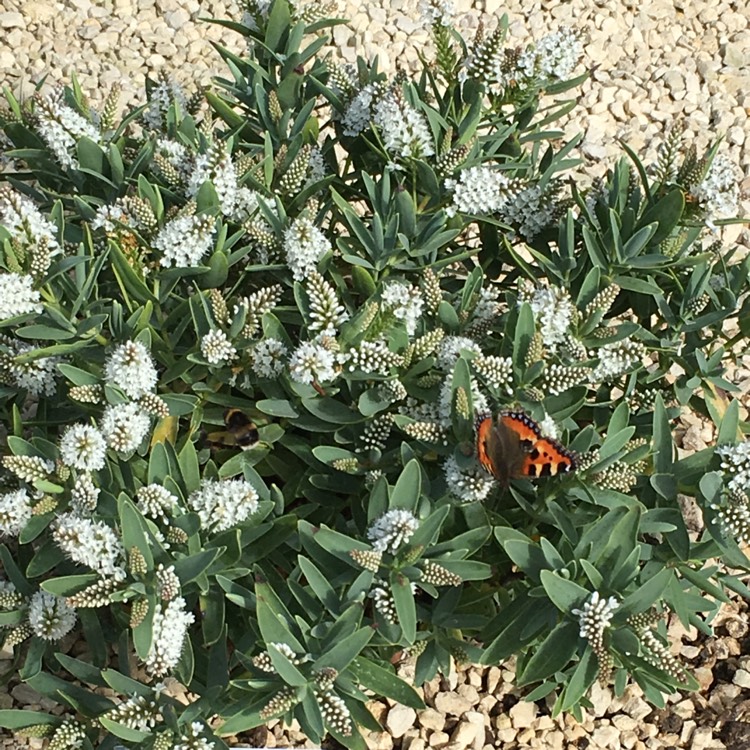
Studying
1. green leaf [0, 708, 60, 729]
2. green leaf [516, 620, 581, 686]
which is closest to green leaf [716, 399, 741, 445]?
green leaf [516, 620, 581, 686]

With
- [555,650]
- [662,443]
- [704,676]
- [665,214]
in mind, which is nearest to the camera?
[555,650]

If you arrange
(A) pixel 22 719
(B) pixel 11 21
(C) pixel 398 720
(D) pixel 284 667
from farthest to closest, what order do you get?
(B) pixel 11 21
(C) pixel 398 720
(A) pixel 22 719
(D) pixel 284 667

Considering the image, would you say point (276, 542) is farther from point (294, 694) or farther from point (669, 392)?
point (669, 392)

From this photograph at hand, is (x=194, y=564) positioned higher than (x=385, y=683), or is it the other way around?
(x=194, y=564)

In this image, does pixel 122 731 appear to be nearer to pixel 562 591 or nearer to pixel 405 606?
pixel 405 606

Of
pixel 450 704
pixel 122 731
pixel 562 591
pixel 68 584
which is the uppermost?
pixel 562 591

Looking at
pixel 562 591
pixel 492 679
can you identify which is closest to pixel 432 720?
pixel 492 679

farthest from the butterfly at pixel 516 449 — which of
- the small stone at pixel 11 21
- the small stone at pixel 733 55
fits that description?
the small stone at pixel 11 21

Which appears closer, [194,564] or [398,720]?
[194,564]
